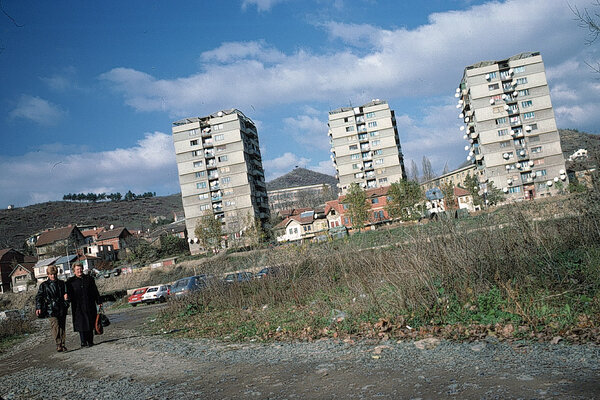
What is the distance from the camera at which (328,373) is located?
552 cm

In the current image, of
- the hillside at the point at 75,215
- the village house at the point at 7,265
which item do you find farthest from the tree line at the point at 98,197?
the village house at the point at 7,265

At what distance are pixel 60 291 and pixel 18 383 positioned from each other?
305 centimetres

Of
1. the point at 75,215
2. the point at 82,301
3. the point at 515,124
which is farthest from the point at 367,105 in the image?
the point at 75,215

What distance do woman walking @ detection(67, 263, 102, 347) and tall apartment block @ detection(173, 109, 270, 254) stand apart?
73.9 metres

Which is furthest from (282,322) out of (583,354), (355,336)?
(583,354)

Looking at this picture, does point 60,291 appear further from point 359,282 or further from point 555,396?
point 555,396

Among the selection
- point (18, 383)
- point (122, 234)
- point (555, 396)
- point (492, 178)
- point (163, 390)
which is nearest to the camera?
point (555, 396)

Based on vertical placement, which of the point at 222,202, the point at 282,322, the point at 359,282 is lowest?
the point at 282,322

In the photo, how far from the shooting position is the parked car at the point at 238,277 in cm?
1530

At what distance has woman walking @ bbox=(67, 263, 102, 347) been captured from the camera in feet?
33.3

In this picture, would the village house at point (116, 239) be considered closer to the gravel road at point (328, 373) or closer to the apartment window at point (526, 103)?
the apartment window at point (526, 103)

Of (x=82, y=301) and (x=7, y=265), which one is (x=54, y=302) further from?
(x=7, y=265)

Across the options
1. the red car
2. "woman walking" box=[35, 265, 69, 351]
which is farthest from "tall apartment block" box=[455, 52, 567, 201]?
"woman walking" box=[35, 265, 69, 351]

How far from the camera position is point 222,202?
85.6m
